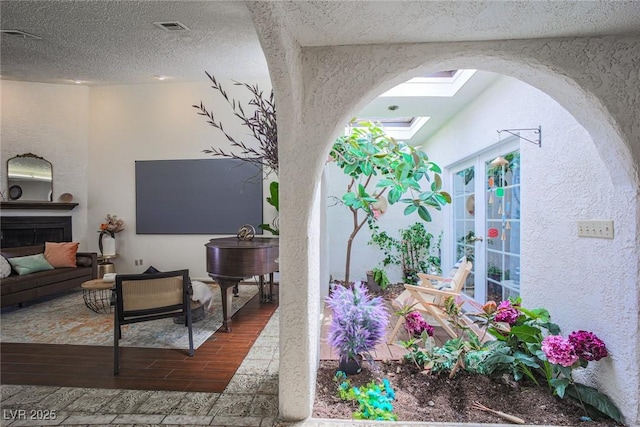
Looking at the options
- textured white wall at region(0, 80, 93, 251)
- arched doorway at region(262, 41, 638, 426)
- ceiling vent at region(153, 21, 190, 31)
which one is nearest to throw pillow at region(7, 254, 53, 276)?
textured white wall at region(0, 80, 93, 251)

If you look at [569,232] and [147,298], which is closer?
[569,232]

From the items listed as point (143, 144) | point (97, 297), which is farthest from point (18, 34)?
point (97, 297)

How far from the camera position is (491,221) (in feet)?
10.5

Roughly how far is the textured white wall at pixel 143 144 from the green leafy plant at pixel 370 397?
4.09 metres

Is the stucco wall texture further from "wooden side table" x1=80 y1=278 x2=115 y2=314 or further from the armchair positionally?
"wooden side table" x1=80 y1=278 x2=115 y2=314

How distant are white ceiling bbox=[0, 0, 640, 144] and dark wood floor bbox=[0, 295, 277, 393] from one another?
7.74ft

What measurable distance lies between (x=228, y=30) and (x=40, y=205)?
4.74m

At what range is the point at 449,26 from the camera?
148 centimetres

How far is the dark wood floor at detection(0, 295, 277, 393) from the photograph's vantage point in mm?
2059

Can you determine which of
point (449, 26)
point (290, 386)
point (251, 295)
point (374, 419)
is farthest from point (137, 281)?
point (449, 26)

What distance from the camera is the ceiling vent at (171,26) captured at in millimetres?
2614

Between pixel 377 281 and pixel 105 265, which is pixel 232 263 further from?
pixel 105 265

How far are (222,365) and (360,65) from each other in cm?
238

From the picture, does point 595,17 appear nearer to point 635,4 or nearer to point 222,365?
point 635,4
